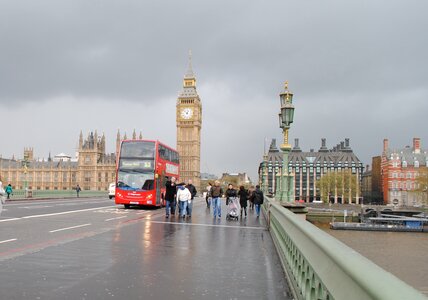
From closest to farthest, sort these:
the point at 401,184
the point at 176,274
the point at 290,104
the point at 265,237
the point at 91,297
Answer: the point at 91,297
the point at 176,274
the point at 265,237
the point at 290,104
the point at 401,184

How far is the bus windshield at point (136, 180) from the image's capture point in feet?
93.7

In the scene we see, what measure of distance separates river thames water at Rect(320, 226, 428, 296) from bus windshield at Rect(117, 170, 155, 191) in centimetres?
1773

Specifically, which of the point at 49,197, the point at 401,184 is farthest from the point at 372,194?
the point at 49,197

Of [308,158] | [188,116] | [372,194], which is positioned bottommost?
[372,194]

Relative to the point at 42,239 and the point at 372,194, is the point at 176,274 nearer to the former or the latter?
the point at 42,239

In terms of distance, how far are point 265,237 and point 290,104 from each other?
18.0 ft

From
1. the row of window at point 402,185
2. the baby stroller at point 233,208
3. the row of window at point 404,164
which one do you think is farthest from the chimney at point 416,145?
the baby stroller at point 233,208

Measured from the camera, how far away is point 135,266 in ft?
27.6

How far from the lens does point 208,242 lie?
12492mm

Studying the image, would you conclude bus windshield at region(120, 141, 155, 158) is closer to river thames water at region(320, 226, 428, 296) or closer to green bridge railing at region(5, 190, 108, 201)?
river thames water at region(320, 226, 428, 296)

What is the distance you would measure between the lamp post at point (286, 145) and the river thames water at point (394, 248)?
1764cm

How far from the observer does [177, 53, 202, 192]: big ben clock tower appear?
519 feet

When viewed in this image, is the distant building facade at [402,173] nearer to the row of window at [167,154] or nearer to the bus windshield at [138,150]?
the row of window at [167,154]

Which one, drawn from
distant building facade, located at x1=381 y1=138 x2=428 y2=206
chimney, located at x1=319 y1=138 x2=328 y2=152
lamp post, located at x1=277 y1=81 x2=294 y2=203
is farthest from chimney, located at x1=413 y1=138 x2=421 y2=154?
lamp post, located at x1=277 y1=81 x2=294 y2=203
